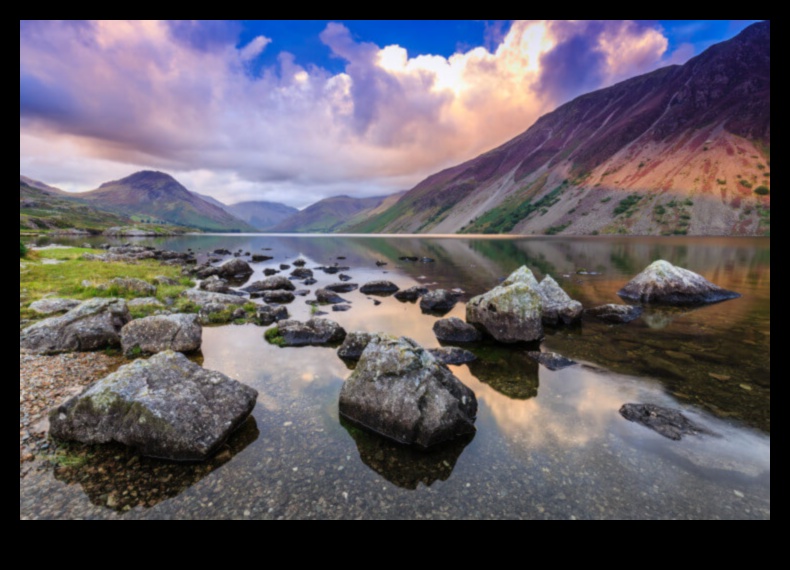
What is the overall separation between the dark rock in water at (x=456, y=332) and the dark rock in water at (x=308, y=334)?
6494 millimetres

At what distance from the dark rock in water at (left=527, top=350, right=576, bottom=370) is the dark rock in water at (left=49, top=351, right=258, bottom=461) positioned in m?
14.4

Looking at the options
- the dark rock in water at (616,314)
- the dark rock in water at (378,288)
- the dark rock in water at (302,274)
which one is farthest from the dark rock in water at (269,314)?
the dark rock in water at (302,274)

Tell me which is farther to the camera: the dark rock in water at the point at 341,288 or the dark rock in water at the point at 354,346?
the dark rock in water at the point at 341,288

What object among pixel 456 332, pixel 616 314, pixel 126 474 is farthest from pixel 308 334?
pixel 616 314

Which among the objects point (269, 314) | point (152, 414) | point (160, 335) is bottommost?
point (269, 314)

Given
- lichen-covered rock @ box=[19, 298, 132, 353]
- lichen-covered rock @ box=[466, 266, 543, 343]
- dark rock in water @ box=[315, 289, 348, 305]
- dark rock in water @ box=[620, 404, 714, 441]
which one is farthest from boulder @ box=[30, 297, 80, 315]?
dark rock in water @ box=[620, 404, 714, 441]

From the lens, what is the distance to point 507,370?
17.0m

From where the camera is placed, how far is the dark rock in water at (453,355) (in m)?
18.0

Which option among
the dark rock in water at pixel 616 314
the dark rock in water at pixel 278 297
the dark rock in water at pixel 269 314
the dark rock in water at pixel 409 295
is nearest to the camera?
the dark rock in water at pixel 269 314

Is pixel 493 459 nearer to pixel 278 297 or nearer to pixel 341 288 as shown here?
pixel 278 297

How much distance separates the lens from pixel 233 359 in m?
17.9

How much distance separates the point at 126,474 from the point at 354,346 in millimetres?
10790

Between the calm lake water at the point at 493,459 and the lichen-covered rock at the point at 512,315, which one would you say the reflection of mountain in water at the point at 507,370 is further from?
the lichen-covered rock at the point at 512,315

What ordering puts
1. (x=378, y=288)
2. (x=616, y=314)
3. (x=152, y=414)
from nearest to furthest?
(x=152, y=414), (x=616, y=314), (x=378, y=288)
